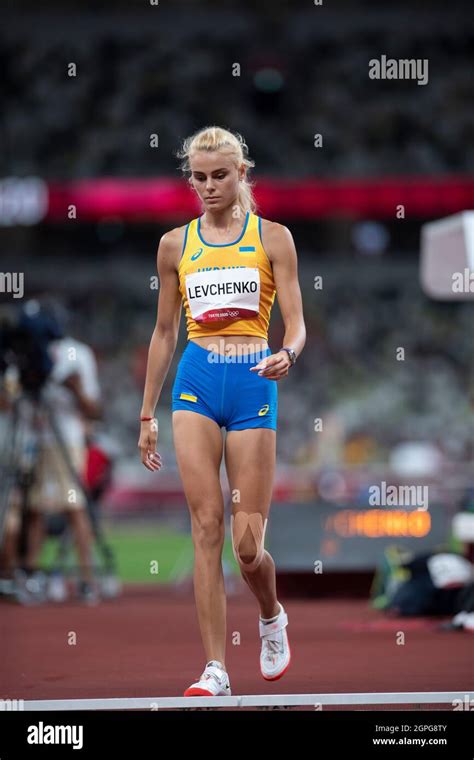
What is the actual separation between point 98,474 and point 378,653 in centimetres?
555

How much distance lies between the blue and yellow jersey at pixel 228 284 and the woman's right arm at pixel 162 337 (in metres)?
0.08

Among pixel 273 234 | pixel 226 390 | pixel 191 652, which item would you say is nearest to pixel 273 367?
pixel 226 390

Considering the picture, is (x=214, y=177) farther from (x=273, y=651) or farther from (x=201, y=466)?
(x=273, y=651)

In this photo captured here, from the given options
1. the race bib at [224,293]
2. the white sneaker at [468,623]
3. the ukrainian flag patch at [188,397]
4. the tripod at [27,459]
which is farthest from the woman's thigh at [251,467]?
the tripod at [27,459]

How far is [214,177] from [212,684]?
200cm

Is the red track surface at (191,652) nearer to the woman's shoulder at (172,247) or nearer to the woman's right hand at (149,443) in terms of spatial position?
the woman's right hand at (149,443)

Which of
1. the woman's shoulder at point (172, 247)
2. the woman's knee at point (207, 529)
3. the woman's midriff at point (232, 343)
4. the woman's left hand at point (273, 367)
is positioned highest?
the woman's shoulder at point (172, 247)

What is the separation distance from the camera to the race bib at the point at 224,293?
5152 mm

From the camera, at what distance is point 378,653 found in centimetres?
706

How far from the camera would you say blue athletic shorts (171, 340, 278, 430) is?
5.21 metres

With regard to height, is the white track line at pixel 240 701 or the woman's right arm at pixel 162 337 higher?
the woman's right arm at pixel 162 337

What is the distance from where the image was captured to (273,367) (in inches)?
190

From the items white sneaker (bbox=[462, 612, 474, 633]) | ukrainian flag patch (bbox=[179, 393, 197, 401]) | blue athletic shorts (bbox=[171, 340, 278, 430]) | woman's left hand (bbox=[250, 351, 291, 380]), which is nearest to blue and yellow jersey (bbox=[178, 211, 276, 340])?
blue athletic shorts (bbox=[171, 340, 278, 430])
